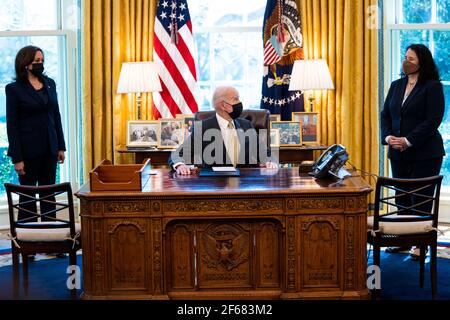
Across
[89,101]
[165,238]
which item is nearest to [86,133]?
[89,101]

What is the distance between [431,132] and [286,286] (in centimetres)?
192

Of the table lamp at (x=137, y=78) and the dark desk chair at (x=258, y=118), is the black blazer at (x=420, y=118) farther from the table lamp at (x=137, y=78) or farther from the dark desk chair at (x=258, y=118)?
the table lamp at (x=137, y=78)

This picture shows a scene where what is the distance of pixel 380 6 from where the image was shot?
7152mm

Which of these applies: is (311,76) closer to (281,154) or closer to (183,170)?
(281,154)

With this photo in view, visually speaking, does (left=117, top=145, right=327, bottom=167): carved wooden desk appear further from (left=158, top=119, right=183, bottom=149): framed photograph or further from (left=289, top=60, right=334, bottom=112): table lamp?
(left=289, top=60, right=334, bottom=112): table lamp

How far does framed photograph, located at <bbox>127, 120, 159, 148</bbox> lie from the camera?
7.08 meters

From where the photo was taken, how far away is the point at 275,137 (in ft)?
22.8

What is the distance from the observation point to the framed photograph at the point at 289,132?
7.00m

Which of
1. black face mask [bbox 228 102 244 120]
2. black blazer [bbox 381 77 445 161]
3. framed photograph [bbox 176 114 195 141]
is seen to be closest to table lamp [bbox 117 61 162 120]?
framed photograph [bbox 176 114 195 141]

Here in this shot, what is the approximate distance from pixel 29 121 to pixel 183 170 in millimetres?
1477

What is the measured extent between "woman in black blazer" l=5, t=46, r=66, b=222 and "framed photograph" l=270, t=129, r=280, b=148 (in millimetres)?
1907

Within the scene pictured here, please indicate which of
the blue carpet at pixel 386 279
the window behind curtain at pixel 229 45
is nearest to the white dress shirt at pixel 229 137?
the blue carpet at pixel 386 279

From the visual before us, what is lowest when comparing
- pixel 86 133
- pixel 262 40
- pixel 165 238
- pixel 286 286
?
pixel 286 286

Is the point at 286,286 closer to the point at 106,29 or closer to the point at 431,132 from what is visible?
the point at 431,132
